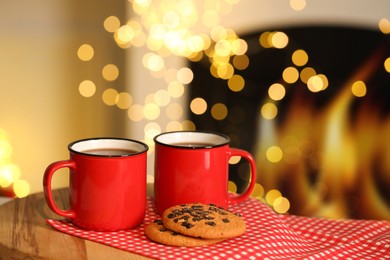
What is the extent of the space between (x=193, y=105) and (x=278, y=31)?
1.12 ft

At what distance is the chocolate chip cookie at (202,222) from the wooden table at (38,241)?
7 cm

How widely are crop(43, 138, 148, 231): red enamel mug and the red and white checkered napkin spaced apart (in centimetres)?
2

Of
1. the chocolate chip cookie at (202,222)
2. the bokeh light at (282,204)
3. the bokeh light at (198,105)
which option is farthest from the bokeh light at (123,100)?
the chocolate chip cookie at (202,222)

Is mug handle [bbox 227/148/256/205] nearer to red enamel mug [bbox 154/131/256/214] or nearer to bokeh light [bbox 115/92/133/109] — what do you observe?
red enamel mug [bbox 154/131/256/214]

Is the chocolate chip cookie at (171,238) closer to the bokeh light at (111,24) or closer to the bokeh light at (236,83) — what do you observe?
the bokeh light at (236,83)

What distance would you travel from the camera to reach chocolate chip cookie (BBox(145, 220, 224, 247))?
76cm

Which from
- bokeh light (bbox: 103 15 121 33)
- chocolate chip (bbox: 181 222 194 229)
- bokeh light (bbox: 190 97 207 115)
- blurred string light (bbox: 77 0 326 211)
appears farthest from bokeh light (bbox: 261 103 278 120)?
chocolate chip (bbox: 181 222 194 229)

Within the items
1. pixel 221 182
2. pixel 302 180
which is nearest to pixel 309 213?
pixel 302 180

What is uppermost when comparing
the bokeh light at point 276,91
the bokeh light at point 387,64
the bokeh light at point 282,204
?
the bokeh light at point 387,64

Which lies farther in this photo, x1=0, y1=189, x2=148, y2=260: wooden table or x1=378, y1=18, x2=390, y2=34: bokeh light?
x1=378, y1=18, x2=390, y2=34: bokeh light

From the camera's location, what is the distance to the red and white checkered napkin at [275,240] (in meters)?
0.75

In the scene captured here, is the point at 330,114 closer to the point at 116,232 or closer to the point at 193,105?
the point at 193,105

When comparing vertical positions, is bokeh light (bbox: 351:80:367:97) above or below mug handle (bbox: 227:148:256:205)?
above

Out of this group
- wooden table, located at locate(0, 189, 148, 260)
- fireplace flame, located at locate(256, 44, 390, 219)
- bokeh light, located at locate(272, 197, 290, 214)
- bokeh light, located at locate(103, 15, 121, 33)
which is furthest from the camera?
bokeh light, located at locate(103, 15, 121, 33)
